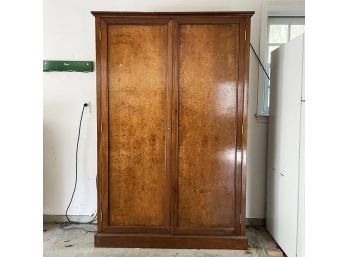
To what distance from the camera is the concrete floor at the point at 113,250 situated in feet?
7.72

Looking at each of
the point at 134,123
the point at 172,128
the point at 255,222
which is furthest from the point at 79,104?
the point at 255,222

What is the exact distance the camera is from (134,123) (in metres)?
Result: 2.42

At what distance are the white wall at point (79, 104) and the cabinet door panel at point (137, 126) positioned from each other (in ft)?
2.09

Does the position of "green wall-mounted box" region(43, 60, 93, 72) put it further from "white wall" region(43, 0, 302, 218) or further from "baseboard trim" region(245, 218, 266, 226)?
"baseboard trim" region(245, 218, 266, 226)

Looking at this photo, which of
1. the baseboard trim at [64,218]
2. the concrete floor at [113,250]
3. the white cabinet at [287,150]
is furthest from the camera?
the baseboard trim at [64,218]

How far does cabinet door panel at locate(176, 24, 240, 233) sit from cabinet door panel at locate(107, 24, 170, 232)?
0.54ft

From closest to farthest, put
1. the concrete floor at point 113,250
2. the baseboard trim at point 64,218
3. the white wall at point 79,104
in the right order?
the concrete floor at point 113,250 < the white wall at point 79,104 < the baseboard trim at point 64,218

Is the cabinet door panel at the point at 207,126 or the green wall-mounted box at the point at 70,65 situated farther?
the green wall-mounted box at the point at 70,65

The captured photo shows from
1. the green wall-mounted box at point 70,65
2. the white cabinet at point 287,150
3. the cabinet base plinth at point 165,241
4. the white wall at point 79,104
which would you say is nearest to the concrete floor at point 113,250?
the cabinet base plinth at point 165,241

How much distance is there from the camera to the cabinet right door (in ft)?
7.72

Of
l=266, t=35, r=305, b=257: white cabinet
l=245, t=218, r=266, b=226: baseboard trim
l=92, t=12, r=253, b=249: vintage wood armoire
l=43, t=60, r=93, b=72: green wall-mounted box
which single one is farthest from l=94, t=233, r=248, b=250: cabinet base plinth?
l=43, t=60, r=93, b=72: green wall-mounted box

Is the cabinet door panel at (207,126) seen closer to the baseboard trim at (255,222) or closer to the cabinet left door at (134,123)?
the cabinet left door at (134,123)
